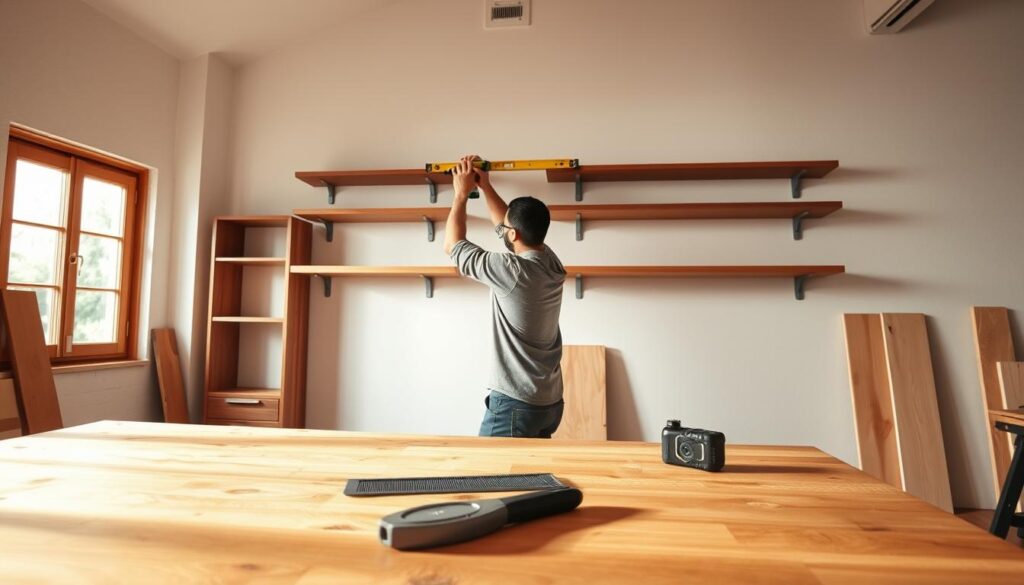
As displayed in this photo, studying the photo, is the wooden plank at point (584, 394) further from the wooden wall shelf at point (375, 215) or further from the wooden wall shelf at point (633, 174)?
the wooden wall shelf at point (375, 215)

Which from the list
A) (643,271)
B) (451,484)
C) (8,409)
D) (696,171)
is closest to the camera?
(451,484)

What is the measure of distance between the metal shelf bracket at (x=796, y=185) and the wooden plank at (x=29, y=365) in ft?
13.0

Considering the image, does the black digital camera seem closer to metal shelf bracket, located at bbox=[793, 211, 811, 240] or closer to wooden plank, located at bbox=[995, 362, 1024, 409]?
metal shelf bracket, located at bbox=[793, 211, 811, 240]

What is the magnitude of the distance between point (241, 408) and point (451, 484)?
2.72m

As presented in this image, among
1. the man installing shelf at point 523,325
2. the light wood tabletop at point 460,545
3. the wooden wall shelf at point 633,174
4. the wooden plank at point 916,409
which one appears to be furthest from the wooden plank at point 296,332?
the wooden plank at point 916,409

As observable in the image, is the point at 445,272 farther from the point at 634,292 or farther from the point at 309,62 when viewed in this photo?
the point at 309,62

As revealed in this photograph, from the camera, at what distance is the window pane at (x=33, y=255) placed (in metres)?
2.59

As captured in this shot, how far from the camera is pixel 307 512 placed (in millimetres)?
737

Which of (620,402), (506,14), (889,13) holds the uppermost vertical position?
(506,14)

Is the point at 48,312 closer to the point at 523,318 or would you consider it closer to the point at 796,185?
the point at 523,318

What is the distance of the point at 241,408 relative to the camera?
3.08 metres

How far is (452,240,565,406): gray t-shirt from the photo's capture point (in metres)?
1.96

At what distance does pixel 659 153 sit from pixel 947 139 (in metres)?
1.66

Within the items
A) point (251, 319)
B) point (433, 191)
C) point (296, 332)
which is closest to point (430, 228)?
point (433, 191)
